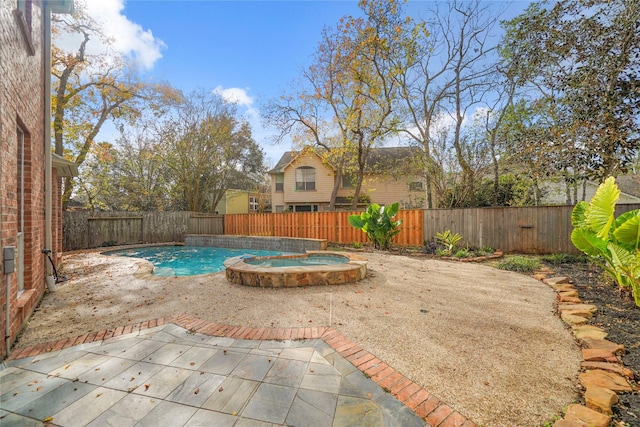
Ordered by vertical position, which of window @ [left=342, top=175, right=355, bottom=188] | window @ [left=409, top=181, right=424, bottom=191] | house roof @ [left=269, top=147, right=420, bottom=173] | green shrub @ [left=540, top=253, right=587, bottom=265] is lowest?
green shrub @ [left=540, top=253, right=587, bottom=265]

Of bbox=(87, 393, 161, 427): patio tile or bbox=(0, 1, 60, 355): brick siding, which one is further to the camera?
bbox=(0, 1, 60, 355): brick siding

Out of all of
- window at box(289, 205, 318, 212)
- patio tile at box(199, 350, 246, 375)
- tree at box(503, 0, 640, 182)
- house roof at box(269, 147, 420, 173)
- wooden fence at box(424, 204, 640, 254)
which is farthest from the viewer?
window at box(289, 205, 318, 212)

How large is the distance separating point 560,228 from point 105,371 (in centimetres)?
1045

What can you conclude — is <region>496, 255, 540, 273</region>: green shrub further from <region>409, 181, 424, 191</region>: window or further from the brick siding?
<region>409, 181, 424, 191</region>: window

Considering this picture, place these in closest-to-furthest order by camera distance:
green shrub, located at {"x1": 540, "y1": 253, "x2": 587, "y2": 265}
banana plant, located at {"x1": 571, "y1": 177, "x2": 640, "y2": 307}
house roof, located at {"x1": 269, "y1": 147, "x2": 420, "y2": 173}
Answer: banana plant, located at {"x1": 571, "y1": 177, "x2": 640, "y2": 307}
green shrub, located at {"x1": 540, "y1": 253, "x2": 587, "y2": 265}
house roof, located at {"x1": 269, "y1": 147, "x2": 420, "y2": 173}

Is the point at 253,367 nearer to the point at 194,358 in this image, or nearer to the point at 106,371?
the point at 194,358

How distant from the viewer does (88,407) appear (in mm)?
1810

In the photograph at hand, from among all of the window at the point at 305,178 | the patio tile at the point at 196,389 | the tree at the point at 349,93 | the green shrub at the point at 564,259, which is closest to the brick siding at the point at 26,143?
the patio tile at the point at 196,389

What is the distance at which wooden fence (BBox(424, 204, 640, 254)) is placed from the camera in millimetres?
7625

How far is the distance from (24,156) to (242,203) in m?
22.0

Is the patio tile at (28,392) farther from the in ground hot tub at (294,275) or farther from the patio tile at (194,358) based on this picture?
the in ground hot tub at (294,275)

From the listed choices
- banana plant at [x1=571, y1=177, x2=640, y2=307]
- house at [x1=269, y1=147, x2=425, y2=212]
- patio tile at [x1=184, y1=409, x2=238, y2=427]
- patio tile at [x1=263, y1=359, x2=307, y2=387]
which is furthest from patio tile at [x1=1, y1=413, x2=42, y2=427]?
house at [x1=269, y1=147, x2=425, y2=212]

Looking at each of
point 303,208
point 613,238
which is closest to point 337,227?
point 613,238

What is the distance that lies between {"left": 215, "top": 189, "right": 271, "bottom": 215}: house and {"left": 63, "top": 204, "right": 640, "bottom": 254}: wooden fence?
328 inches
